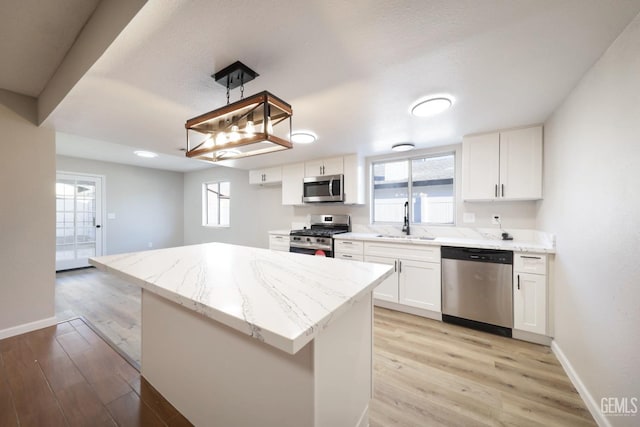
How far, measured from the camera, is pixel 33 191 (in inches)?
98.3

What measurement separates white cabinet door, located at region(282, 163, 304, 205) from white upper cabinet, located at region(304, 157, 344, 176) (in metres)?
0.14

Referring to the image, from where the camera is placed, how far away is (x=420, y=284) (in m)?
2.87

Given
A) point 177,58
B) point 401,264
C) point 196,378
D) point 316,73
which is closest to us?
point 196,378

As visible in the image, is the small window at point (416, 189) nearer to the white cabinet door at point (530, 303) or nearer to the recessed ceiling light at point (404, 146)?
the recessed ceiling light at point (404, 146)

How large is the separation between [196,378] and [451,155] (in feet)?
11.9

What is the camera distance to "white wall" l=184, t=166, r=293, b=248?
16.2 ft

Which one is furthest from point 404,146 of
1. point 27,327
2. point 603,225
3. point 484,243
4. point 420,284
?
point 27,327

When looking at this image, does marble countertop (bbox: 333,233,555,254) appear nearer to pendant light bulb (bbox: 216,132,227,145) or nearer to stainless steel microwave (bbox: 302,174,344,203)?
stainless steel microwave (bbox: 302,174,344,203)

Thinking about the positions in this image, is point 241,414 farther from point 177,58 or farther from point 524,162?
point 524,162

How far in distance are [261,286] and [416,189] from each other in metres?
3.08

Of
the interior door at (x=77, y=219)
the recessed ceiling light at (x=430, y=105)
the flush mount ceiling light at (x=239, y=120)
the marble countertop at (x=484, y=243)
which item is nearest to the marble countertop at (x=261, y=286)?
the flush mount ceiling light at (x=239, y=120)

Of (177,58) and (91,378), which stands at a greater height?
(177,58)

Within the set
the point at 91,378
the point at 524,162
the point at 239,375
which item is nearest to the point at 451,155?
the point at 524,162

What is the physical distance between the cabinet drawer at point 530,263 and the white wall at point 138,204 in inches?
289
